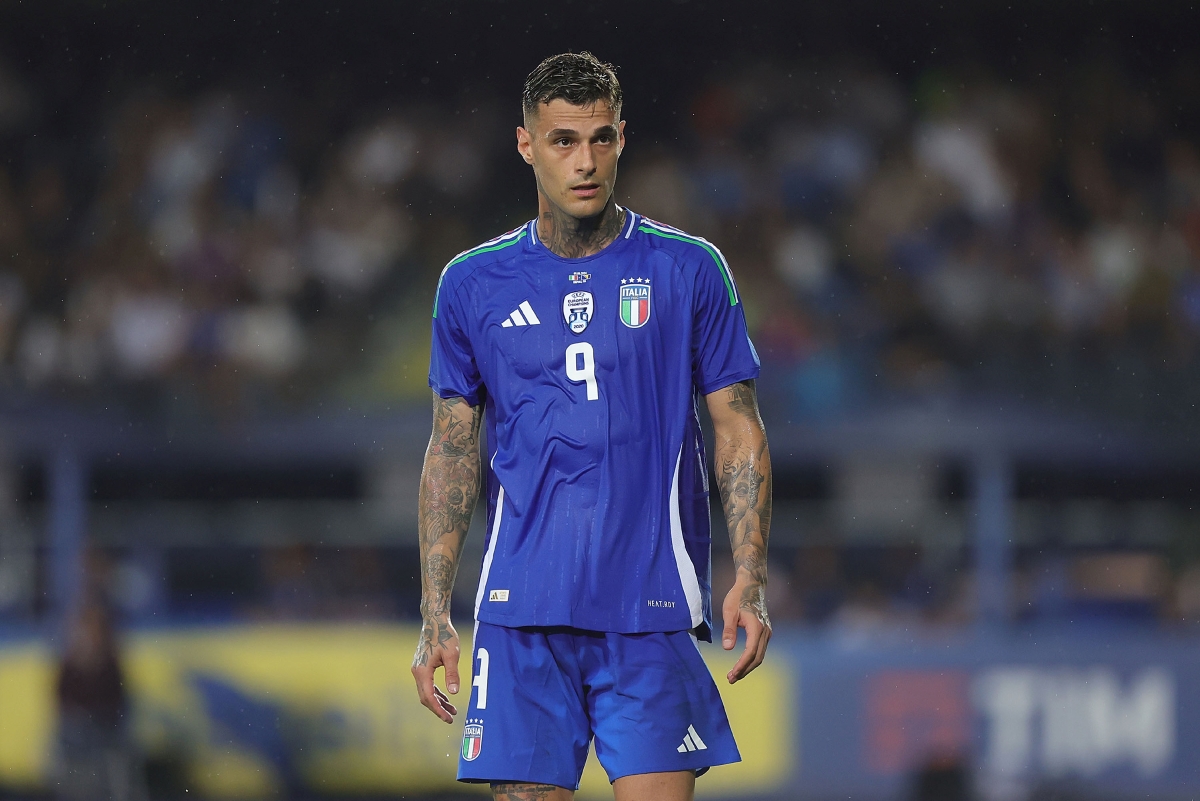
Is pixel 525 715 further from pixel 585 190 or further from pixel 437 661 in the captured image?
pixel 585 190

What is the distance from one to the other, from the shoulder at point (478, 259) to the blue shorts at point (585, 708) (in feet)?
2.36

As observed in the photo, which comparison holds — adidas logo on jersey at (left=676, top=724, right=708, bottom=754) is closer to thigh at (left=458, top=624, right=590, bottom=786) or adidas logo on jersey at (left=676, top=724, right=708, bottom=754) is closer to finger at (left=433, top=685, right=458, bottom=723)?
thigh at (left=458, top=624, right=590, bottom=786)

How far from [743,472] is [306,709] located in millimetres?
5297

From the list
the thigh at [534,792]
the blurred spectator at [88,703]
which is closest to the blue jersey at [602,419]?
the thigh at [534,792]

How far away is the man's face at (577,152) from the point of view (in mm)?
2893

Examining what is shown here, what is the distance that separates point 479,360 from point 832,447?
618 centimetres

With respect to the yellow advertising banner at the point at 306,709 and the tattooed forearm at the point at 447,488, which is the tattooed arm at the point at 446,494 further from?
the yellow advertising banner at the point at 306,709

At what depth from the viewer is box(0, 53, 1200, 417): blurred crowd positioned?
9.45 meters

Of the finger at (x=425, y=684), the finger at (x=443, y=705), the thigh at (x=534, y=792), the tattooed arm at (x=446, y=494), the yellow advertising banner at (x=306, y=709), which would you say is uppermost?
the tattooed arm at (x=446, y=494)

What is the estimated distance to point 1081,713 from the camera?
24.7 feet

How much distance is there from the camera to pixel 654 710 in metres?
2.84

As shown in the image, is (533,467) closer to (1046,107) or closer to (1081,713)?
(1081,713)

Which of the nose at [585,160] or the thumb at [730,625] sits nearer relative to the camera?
the thumb at [730,625]

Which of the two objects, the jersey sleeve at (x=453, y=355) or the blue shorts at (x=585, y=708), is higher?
the jersey sleeve at (x=453, y=355)
